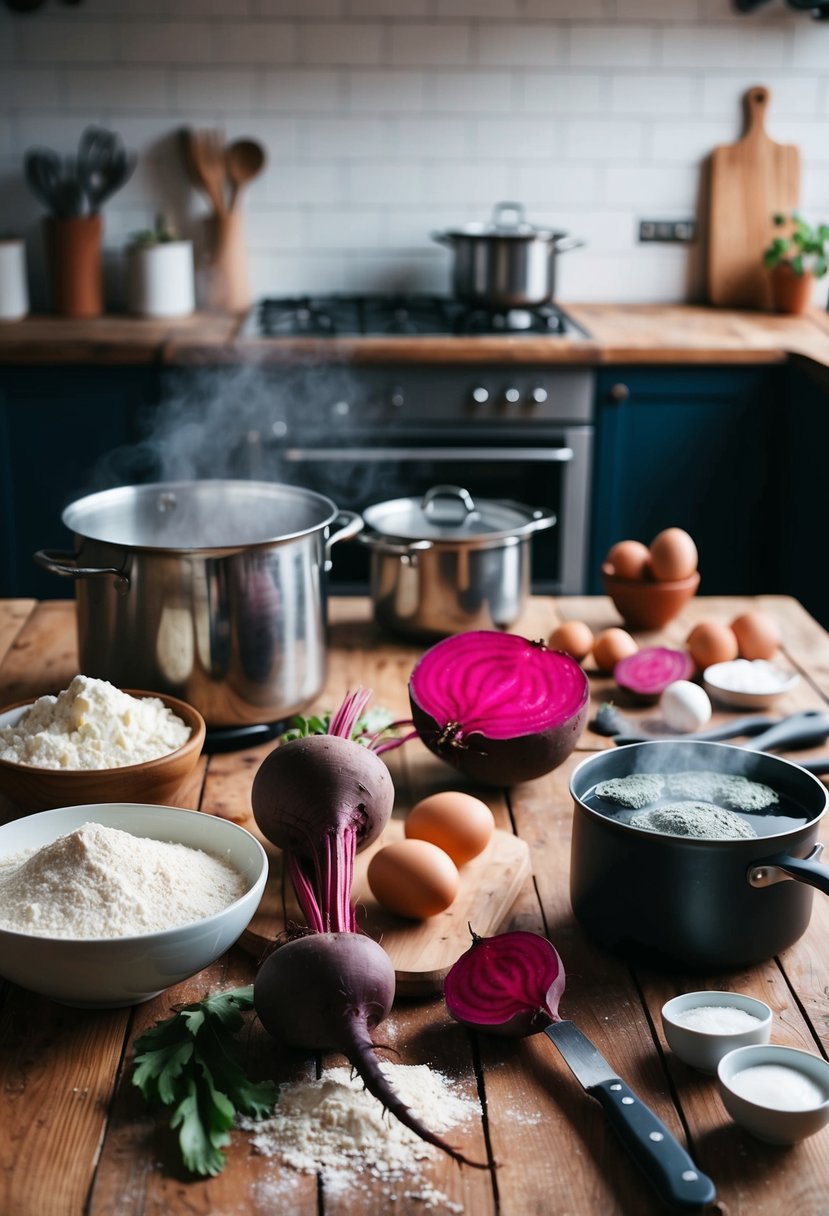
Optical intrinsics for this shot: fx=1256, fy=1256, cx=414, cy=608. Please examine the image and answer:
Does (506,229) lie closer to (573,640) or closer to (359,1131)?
(573,640)

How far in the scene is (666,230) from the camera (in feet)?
12.5

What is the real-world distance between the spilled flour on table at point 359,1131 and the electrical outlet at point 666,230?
3.32m

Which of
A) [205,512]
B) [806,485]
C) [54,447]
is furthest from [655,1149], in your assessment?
[54,447]

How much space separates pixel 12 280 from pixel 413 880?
9.39 ft

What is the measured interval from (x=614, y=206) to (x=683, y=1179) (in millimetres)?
3415

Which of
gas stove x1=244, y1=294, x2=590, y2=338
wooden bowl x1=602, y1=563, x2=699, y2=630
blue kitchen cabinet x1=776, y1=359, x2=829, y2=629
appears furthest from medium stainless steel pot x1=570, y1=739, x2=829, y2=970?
gas stove x1=244, y1=294, x2=590, y2=338

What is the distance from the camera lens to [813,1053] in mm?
937

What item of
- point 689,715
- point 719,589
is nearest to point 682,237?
point 719,589

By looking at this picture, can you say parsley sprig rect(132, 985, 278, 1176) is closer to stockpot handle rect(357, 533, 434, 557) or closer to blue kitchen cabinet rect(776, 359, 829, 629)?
stockpot handle rect(357, 533, 434, 557)

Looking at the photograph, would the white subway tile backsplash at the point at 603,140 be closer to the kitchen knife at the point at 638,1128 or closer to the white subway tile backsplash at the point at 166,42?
the white subway tile backsplash at the point at 166,42

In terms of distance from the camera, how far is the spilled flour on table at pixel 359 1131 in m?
0.82

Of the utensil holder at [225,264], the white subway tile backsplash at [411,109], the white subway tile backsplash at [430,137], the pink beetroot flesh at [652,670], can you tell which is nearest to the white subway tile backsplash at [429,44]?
the white subway tile backsplash at [411,109]

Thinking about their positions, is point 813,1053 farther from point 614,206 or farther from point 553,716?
point 614,206

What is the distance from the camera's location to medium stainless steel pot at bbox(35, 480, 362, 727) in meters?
1.37
